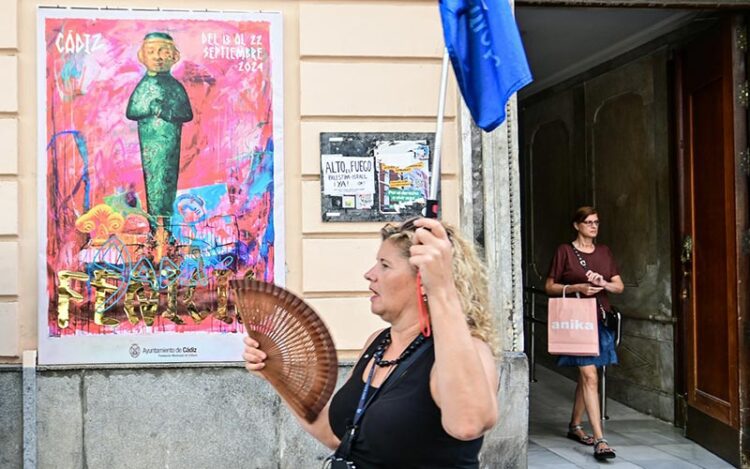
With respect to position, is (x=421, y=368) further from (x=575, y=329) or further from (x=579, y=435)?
(x=579, y=435)

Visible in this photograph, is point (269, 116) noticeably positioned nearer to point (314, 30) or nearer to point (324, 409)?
point (314, 30)

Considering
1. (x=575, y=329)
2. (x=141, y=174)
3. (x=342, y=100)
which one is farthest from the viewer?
(x=575, y=329)

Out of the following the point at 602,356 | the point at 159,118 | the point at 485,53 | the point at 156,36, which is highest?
the point at 156,36

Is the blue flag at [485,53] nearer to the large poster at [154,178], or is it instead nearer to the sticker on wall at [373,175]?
the sticker on wall at [373,175]

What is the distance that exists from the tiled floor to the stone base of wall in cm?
89

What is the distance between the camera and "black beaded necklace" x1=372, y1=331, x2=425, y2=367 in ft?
8.02

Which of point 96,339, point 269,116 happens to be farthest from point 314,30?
point 96,339

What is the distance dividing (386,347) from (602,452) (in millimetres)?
4197

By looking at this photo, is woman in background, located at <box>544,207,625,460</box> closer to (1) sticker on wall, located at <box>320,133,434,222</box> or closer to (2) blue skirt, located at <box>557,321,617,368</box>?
(2) blue skirt, located at <box>557,321,617,368</box>

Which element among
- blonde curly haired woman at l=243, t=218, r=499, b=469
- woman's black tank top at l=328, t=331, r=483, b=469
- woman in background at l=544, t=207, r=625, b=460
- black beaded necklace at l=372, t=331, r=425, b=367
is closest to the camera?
blonde curly haired woman at l=243, t=218, r=499, b=469

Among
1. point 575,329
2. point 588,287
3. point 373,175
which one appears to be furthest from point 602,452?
point 373,175

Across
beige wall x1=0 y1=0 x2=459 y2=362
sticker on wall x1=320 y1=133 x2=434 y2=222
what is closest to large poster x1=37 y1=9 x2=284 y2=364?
beige wall x1=0 y1=0 x2=459 y2=362

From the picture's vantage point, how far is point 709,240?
6625mm

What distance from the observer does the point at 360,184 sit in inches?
230
